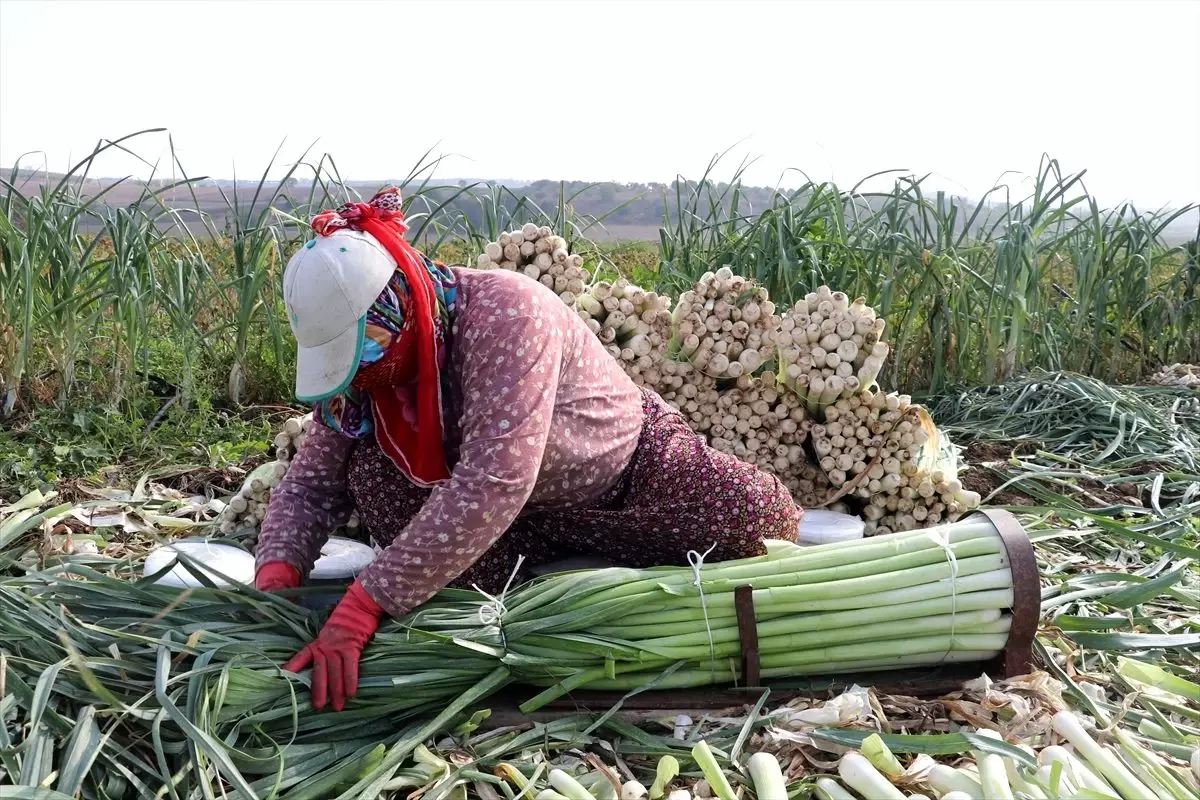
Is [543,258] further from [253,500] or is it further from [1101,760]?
[1101,760]

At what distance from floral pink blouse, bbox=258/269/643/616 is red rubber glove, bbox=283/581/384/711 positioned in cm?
3

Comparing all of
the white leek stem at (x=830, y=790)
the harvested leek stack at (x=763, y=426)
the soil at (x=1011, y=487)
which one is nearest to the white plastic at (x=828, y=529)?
the harvested leek stack at (x=763, y=426)

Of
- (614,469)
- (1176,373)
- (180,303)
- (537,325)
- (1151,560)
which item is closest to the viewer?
(537,325)

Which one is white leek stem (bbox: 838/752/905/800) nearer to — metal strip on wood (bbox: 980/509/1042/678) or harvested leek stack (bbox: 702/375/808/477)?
metal strip on wood (bbox: 980/509/1042/678)

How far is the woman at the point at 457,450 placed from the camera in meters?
1.84

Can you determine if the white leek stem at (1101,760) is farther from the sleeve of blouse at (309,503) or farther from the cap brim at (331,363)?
the sleeve of blouse at (309,503)

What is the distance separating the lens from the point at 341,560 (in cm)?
248

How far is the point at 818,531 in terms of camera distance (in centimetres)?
272

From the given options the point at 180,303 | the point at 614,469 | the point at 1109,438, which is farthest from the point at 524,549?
the point at 1109,438

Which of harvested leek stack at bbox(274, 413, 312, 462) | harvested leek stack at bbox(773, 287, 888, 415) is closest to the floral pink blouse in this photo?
harvested leek stack at bbox(274, 413, 312, 462)

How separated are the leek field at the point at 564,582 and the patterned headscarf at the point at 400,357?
1.10 feet

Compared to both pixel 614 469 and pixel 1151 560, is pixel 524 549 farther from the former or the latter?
pixel 1151 560

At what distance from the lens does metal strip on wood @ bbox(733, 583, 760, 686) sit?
1.99m

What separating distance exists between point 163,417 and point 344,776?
2.52 meters
